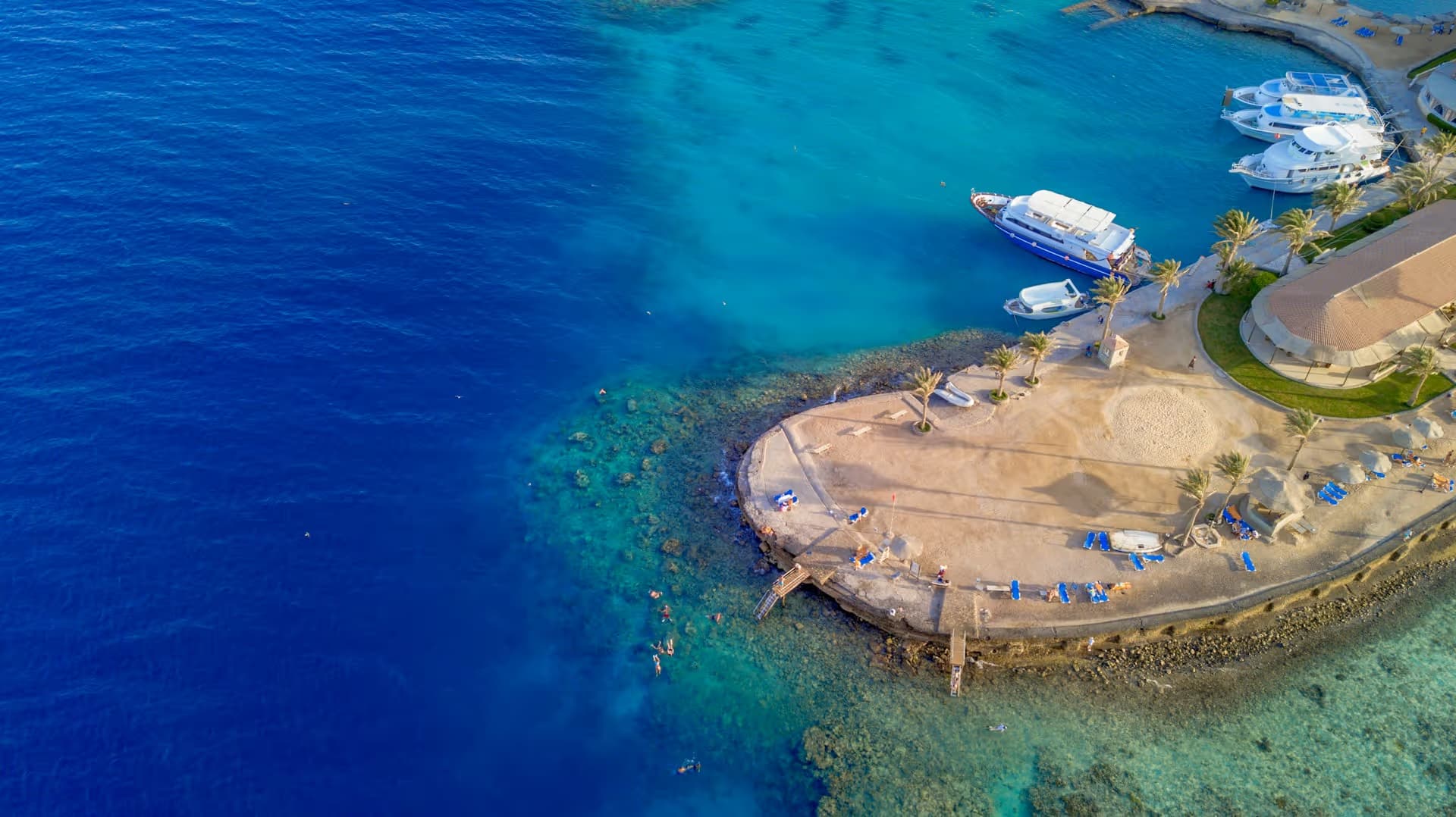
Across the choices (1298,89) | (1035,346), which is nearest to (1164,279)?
(1035,346)

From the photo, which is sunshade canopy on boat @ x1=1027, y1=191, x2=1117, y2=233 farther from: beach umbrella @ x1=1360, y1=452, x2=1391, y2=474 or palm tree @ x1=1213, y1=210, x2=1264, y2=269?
beach umbrella @ x1=1360, y1=452, x2=1391, y2=474

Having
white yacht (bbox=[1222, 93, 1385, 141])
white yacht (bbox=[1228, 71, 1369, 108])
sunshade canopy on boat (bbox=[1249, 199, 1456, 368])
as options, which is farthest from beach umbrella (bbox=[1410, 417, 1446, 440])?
white yacht (bbox=[1228, 71, 1369, 108])

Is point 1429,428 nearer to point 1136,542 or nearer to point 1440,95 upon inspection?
point 1136,542

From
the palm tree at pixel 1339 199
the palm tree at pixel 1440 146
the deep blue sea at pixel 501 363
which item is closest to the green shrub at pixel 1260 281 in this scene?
the palm tree at pixel 1339 199

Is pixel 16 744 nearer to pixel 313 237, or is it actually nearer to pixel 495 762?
pixel 495 762

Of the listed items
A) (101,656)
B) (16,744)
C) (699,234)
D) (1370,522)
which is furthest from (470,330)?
(1370,522)
